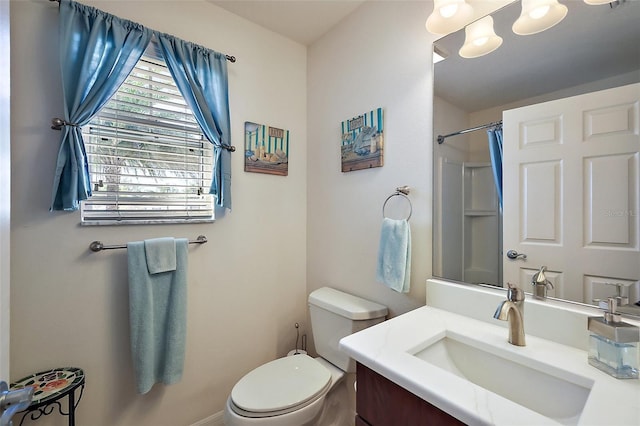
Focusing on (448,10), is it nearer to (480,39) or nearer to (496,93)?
(480,39)

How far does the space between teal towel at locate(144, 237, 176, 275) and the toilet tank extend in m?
0.78

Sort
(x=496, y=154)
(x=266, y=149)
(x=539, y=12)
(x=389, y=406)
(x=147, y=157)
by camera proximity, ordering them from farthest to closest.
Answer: (x=266, y=149)
(x=147, y=157)
(x=496, y=154)
(x=539, y=12)
(x=389, y=406)

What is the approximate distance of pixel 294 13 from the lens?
1618mm

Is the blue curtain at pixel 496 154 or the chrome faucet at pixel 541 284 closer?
the chrome faucet at pixel 541 284

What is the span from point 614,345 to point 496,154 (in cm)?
67

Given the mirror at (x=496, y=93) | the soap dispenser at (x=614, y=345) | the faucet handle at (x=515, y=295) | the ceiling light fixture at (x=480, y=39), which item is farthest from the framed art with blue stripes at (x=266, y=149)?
the soap dispenser at (x=614, y=345)

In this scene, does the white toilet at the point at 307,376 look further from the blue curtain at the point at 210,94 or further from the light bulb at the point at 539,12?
the light bulb at the point at 539,12

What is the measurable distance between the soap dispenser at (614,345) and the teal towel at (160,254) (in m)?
1.59

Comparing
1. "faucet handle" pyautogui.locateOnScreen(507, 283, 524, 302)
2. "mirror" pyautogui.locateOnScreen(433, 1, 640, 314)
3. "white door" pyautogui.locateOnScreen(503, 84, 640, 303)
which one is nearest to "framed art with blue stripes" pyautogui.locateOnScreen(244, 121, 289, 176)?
"mirror" pyautogui.locateOnScreen(433, 1, 640, 314)

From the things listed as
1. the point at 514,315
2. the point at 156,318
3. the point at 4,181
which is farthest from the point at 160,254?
the point at 514,315

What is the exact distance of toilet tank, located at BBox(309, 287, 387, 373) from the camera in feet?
4.39

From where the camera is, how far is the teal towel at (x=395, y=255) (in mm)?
1233

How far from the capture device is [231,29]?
1.63 m

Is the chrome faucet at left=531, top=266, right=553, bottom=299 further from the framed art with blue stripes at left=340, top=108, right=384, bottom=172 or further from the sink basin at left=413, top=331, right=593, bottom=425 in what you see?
the framed art with blue stripes at left=340, top=108, right=384, bottom=172
